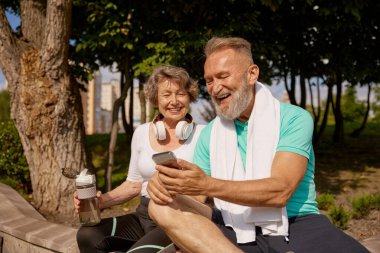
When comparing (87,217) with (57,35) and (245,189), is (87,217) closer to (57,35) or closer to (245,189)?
(245,189)

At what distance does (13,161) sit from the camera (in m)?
8.30

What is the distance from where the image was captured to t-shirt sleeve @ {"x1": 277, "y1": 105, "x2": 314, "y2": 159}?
2.59 meters

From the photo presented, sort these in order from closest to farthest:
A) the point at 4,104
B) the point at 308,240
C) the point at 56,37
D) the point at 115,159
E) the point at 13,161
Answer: the point at 308,240 → the point at 56,37 → the point at 13,161 → the point at 115,159 → the point at 4,104

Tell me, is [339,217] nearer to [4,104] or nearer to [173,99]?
[173,99]

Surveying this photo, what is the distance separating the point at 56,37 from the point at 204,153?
3983 millimetres

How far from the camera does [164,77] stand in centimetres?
392

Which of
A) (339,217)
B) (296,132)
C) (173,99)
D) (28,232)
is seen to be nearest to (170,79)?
(173,99)

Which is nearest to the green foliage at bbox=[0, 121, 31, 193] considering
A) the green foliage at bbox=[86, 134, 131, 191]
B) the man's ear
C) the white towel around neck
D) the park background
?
the park background

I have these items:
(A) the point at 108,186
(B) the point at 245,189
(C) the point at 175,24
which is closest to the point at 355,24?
(C) the point at 175,24

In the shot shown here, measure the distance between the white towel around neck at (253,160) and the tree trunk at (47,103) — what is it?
3984mm

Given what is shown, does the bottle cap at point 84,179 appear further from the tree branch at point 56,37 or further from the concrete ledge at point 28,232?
the tree branch at point 56,37

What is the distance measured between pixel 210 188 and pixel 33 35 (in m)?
5.50

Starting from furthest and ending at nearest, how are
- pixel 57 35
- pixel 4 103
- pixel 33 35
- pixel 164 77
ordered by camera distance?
pixel 4 103
pixel 33 35
pixel 57 35
pixel 164 77

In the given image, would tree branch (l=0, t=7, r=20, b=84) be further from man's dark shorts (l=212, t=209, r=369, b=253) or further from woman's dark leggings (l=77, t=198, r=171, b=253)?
man's dark shorts (l=212, t=209, r=369, b=253)
